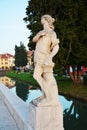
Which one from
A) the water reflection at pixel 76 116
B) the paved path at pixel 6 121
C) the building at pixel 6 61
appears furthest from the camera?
the building at pixel 6 61

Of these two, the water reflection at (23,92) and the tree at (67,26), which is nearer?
the tree at (67,26)

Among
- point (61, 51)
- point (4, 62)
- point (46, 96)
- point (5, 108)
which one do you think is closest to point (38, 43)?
point (46, 96)

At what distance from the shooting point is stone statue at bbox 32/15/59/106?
294 inches

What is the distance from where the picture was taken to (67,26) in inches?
915

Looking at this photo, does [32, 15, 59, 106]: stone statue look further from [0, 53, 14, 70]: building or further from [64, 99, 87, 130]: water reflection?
[0, 53, 14, 70]: building

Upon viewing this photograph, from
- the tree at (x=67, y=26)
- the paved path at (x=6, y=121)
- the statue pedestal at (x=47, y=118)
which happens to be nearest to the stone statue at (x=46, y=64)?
the statue pedestal at (x=47, y=118)

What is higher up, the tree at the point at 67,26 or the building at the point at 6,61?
the building at the point at 6,61

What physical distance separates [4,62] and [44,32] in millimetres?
164234

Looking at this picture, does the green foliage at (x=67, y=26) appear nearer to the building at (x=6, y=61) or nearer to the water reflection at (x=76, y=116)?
the water reflection at (x=76, y=116)

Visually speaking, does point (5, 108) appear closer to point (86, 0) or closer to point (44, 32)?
point (44, 32)

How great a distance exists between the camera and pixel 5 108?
1260cm

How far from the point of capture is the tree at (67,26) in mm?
22859

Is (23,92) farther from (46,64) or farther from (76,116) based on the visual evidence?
(46,64)

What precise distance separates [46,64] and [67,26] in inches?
634
